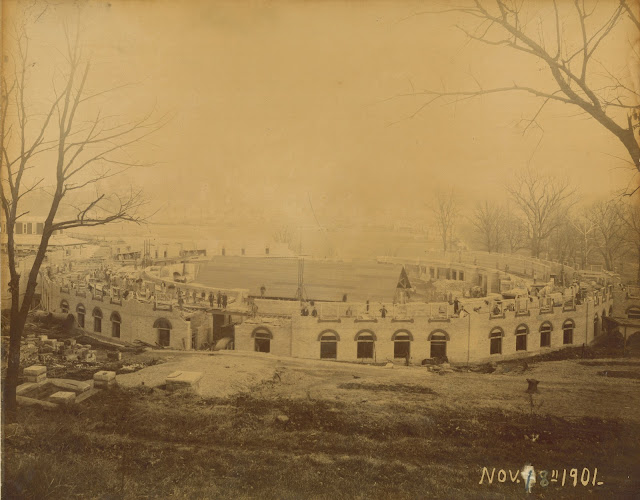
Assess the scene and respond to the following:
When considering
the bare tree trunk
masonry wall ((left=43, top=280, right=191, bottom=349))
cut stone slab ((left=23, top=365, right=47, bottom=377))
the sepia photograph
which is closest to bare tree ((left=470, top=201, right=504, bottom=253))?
the sepia photograph

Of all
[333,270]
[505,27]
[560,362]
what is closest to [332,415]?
[333,270]

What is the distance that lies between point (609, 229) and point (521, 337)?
1301 millimetres

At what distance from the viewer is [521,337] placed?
13.7ft

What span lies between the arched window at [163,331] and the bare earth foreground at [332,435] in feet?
0.90

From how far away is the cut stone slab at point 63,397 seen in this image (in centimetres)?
394

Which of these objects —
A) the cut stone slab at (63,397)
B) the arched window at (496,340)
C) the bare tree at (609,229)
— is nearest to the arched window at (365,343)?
the arched window at (496,340)

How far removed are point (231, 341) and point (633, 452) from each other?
3.66m

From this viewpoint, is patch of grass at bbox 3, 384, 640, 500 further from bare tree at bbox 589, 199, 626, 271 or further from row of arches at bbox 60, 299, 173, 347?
bare tree at bbox 589, 199, 626, 271

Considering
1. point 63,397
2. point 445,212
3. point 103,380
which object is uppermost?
point 445,212

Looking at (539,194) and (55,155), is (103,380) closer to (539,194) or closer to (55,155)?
(55,155)

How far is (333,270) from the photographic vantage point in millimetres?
4078

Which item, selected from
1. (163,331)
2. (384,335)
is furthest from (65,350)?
(384,335)

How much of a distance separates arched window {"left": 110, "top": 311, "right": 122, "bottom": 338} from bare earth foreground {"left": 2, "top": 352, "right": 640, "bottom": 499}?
44 centimetres

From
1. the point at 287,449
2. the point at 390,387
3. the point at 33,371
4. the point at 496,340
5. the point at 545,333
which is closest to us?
the point at 287,449
